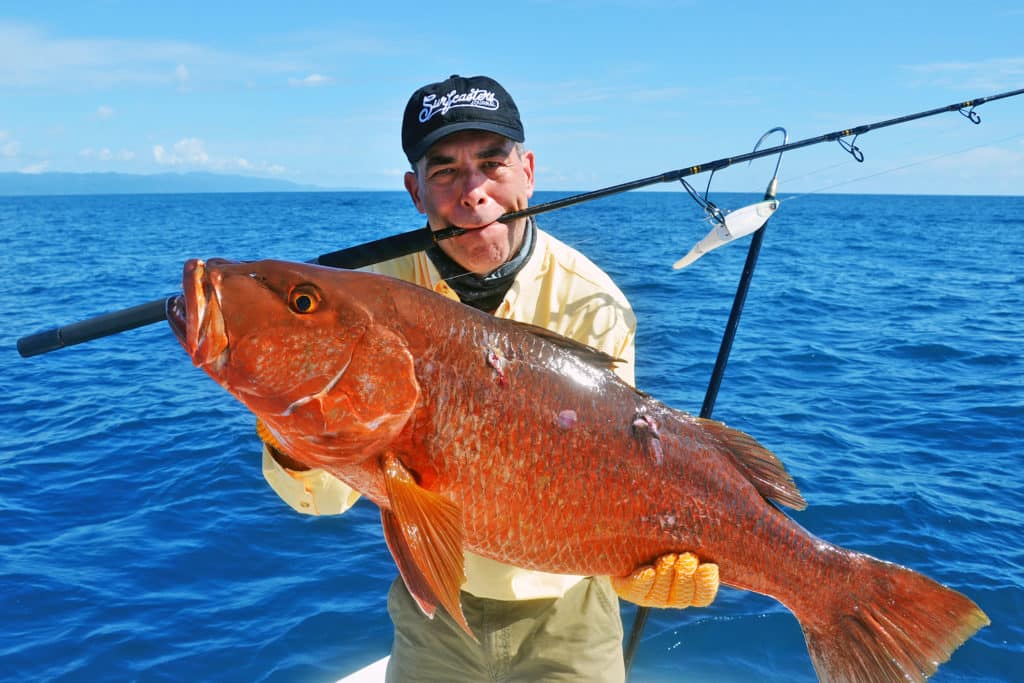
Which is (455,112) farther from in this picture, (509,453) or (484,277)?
(509,453)

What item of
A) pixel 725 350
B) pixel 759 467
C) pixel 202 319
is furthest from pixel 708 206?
pixel 202 319

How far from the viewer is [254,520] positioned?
7.60 m

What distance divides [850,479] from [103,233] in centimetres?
4867

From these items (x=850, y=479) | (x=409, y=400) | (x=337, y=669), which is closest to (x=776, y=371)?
(x=850, y=479)

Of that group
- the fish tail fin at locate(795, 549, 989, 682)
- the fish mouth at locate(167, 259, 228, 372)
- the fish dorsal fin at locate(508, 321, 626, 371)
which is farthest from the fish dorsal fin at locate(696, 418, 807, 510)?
the fish mouth at locate(167, 259, 228, 372)

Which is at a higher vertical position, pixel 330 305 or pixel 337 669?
pixel 330 305

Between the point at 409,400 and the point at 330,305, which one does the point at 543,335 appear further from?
the point at 330,305

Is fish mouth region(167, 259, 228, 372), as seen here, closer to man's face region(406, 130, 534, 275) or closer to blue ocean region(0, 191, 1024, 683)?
man's face region(406, 130, 534, 275)

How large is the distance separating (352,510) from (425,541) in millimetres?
6088

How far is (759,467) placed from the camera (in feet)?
8.78

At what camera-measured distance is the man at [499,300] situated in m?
3.06

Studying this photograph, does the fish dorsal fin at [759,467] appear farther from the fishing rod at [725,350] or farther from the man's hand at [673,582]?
the fishing rod at [725,350]

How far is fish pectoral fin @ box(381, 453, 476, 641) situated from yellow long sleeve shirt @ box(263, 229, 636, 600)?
0.88 meters

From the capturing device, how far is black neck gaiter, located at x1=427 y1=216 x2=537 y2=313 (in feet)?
10.4
